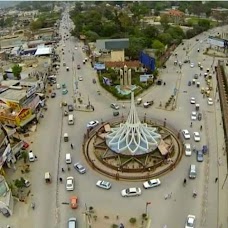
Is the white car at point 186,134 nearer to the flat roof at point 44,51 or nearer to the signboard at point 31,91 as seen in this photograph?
the signboard at point 31,91

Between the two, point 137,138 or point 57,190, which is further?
point 137,138

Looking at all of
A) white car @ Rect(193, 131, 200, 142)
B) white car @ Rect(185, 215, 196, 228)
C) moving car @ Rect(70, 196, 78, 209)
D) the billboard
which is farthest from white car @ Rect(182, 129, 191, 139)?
the billboard

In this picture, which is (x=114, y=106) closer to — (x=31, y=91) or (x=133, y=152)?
(x=31, y=91)

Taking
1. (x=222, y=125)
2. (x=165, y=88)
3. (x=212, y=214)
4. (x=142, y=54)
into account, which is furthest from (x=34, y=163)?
(x=142, y=54)

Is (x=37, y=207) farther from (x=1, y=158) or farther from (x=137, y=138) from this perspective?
(x=137, y=138)

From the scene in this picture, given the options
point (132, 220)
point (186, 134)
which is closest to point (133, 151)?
point (186, 134)
